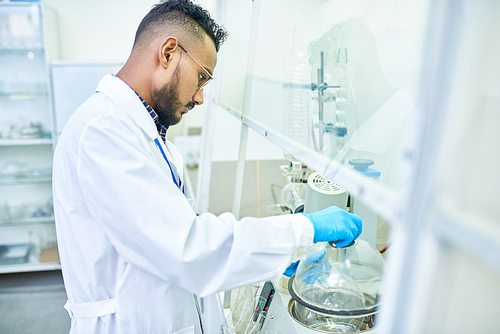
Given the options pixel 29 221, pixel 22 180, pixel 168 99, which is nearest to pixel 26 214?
pixel 29 221

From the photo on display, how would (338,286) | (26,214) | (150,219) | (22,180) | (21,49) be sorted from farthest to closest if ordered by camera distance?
1. (26,214)
2. (22,180)
3. (21,49)
4. (338,286)
5. (150,219)

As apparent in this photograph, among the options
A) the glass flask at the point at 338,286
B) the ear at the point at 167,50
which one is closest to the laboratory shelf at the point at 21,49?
the ear at the point at 167,50

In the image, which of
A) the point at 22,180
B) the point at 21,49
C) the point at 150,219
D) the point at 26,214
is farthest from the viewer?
the point at 26,214

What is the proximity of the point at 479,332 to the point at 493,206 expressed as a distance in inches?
5.5

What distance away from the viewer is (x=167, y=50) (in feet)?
3.32

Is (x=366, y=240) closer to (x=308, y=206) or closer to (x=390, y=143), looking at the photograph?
(x=308, y=206)

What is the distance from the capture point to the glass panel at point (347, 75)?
56 centimetres

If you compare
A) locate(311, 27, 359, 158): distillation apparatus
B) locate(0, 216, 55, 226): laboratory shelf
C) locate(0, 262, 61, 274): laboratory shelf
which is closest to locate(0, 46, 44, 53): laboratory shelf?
locate(0, 216, 55, 226): laboratory shelf

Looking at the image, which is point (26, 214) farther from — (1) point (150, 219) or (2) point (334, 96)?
(2) point (334, 96)

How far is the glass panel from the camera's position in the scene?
565 mm

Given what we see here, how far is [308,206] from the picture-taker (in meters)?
1.08

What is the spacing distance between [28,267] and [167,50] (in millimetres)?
2979

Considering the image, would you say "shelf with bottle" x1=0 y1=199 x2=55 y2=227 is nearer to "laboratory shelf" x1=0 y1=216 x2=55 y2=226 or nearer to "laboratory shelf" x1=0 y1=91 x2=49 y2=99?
"laboratory shelf" x1=0 y1=216 x2=55 y2=226

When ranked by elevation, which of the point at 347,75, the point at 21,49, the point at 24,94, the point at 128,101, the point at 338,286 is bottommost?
the point at 338,286
